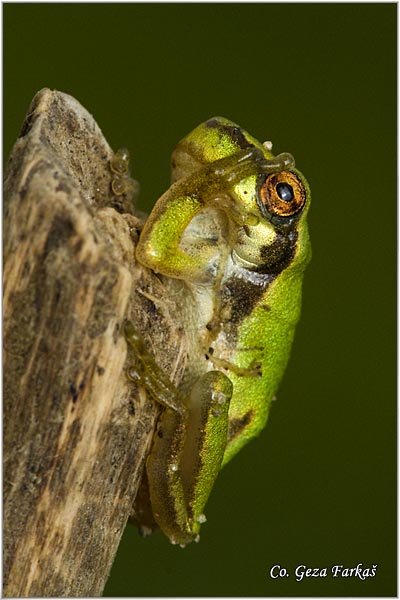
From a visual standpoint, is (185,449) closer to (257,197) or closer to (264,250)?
(264,250)

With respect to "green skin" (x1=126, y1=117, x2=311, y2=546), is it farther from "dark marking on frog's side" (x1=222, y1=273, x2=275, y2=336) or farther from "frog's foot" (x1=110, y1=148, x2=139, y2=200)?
"frog's foot" (x1=110, y1=148, x2=139, y2=200)

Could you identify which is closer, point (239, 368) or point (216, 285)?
point (216, 285)

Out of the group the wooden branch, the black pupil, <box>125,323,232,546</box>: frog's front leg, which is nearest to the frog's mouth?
the black pupil

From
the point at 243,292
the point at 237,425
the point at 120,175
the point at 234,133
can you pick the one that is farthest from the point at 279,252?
the point at 237,425

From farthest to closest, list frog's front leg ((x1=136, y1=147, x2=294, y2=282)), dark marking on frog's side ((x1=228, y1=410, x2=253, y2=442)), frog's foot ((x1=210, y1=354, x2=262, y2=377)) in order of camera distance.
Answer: dark marking on frog's side ((x1=228, y1=410, x2=253, y2=442)) → frog's foot ((x1=210, y1=354, x2=262, y2=377)) → frog's front leg ((x1=136, y1=147, x2=294, y2=282))

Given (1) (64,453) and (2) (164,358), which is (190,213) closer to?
(2) (164,358)

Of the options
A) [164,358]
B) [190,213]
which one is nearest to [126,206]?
[190,213]
